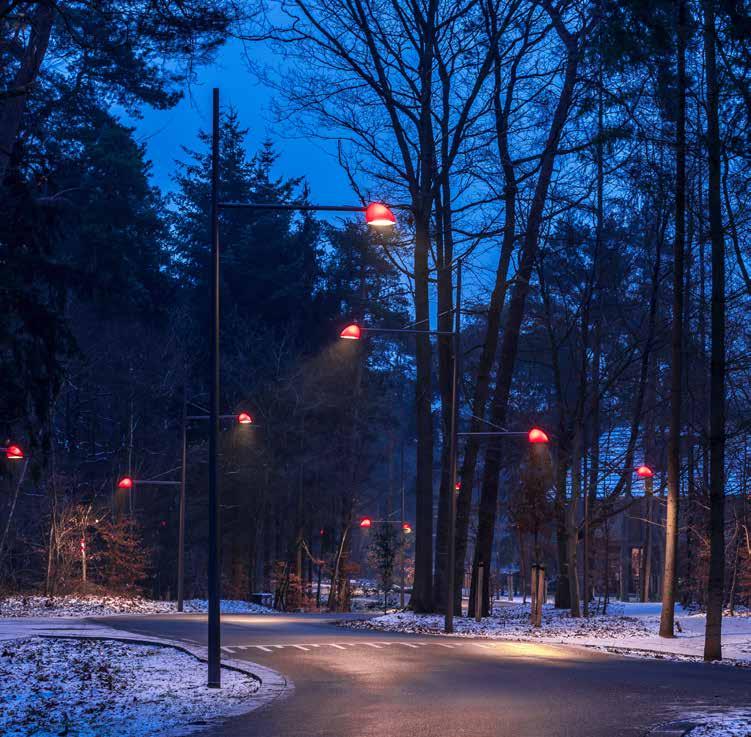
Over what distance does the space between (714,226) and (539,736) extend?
38.2 feet

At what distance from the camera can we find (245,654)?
2122cm

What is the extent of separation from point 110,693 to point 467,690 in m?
4.70

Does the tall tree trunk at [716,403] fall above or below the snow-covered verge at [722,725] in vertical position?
above

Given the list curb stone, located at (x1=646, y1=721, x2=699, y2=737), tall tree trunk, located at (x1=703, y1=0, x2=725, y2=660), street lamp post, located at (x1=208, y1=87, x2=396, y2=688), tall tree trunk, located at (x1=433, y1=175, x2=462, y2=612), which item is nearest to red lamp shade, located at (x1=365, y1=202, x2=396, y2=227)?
street lamp post, located at (x1=208, y1=87, x2=396, y2=688)

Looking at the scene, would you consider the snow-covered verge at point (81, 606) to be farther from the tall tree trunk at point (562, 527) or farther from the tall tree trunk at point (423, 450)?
the tall tree trunk at point (562, 527)

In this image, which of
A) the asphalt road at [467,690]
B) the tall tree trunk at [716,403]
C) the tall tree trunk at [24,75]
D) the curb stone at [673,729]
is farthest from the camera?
the tall tree trunk at [716,403]

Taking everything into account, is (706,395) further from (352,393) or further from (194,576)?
(194,576)

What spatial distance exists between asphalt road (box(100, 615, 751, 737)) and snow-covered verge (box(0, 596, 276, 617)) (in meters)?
15.0

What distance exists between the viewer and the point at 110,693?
14.8 meters

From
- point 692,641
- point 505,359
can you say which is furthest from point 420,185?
point 692,641

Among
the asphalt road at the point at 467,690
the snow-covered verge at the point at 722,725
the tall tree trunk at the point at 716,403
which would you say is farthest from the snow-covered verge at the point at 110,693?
the tall tree trunk at the point at 716,403

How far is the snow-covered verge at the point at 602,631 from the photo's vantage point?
23.7 meters

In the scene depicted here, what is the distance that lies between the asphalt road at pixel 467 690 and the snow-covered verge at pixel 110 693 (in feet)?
2.28

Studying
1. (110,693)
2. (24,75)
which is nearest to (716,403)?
(110,693)
